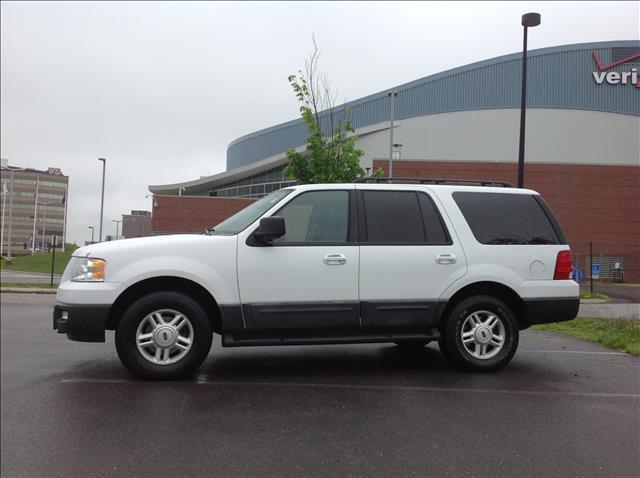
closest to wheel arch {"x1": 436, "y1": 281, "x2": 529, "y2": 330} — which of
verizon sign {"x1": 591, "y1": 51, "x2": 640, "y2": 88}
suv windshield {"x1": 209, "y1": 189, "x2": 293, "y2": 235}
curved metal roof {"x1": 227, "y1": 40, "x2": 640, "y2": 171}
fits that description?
suv windshield {"x1": 209, "y1": 189, "x2": 293, "y2": 235}

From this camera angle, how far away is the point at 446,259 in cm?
557

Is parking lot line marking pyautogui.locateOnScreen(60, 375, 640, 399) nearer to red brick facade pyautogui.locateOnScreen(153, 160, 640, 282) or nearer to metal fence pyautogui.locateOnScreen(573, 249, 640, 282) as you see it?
metal fence pyautogui.locateOnScreen(573, 249, 640, 282)

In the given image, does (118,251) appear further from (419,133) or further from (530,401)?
(419,133)

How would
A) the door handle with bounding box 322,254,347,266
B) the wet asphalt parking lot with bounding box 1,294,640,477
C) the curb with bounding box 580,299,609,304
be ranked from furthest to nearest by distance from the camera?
the curb with bounding box 580,299,609,304
the door handle with bounding box 322,254,347,266
the wet asphalt parking lot with bounding box 1,294,640,477

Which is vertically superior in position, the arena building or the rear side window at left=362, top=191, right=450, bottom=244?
the arena building

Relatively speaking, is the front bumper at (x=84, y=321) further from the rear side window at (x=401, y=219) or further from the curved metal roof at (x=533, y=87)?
the curved metal roof at (x=533, y=87)

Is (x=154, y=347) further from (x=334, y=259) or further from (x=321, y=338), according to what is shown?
(x=334, y=259)

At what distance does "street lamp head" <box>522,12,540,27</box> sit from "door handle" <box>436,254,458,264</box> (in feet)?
31.4

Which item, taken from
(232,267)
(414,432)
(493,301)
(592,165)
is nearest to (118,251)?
(232,267)

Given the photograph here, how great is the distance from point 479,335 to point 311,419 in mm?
2311

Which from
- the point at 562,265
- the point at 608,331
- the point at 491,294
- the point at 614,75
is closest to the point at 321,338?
the point at 491,294

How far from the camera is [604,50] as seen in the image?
36.2m

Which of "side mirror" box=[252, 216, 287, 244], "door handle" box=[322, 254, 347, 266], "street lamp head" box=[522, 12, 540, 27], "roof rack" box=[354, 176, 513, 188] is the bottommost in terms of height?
"door handle" box=[322, 254, 347, 266]

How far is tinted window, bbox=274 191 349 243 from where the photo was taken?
539 centimetres
